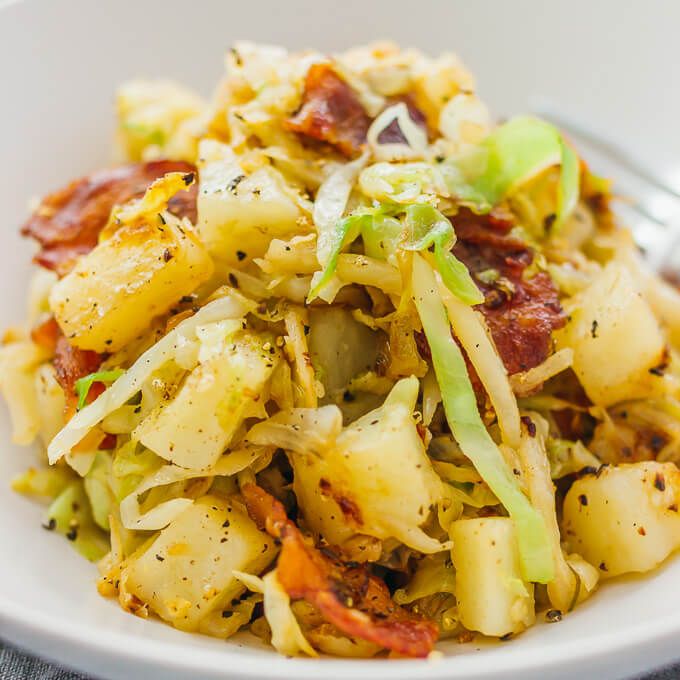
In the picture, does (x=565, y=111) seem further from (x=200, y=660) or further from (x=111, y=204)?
(x=200, y=660)

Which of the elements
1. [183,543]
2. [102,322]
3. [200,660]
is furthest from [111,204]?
[200,660]

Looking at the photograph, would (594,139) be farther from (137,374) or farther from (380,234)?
(137,374)

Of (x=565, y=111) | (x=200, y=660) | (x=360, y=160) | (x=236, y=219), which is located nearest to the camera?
(x=200, y=660)

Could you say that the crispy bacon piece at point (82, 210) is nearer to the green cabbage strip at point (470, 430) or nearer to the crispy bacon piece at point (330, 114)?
the crispy bacon piece at point (330, 114)

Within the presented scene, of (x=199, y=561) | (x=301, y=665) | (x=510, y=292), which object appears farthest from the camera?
(x=510, y=292)

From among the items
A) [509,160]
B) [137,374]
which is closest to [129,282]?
[137,374]

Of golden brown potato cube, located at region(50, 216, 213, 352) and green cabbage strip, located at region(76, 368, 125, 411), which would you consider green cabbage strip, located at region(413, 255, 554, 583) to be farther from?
green cabbage strip, located at region(76, 368, 125, 411)

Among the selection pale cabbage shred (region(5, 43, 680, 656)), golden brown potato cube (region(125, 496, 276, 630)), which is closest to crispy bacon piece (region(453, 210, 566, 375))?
pale cabbage shred (region(5, 43, 680, 656))
